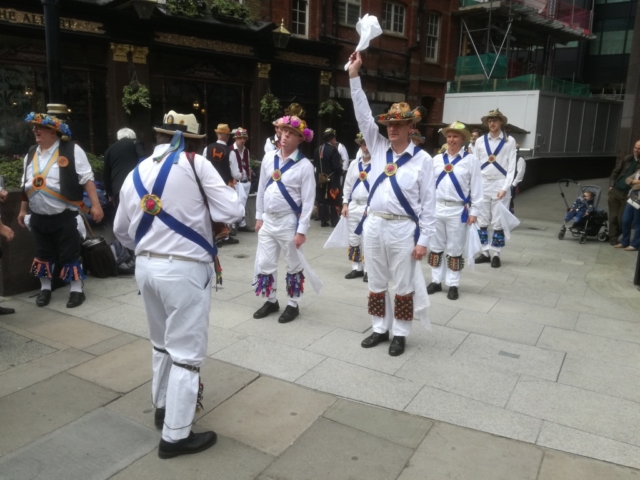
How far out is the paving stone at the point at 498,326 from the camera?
17.9ft

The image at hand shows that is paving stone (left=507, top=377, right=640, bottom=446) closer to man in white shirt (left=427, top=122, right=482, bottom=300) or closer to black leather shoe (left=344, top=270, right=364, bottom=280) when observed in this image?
man in white shirt (left=427, top=122, right=482, bottom=300)

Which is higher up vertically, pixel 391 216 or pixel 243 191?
pixel 391 216

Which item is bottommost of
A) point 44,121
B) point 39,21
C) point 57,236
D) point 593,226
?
point 593,226

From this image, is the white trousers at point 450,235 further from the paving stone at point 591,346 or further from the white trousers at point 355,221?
the paving stone at point 591,346

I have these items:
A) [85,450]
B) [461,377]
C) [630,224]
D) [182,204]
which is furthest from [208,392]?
[630,224]

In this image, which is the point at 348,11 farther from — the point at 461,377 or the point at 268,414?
the point at 268,414

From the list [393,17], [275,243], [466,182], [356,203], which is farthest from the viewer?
[393,17]

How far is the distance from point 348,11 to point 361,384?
17550 mm

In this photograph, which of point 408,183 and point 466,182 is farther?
point 466,182

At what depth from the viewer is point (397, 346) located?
4918mm

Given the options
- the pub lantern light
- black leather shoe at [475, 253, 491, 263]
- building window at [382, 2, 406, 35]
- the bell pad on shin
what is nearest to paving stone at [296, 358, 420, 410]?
the bell pad on shin

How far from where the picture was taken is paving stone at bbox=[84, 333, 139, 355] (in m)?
4.80

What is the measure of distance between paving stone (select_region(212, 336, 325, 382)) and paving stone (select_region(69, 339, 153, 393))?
0.63 m

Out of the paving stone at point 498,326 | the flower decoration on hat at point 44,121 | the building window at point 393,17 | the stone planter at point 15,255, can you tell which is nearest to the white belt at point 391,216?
the paving stone at point 498,326
